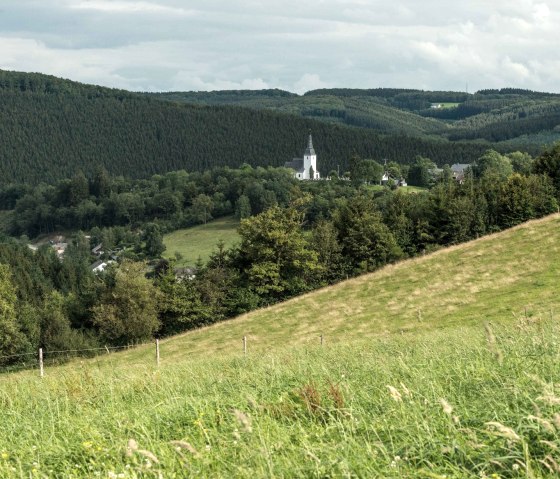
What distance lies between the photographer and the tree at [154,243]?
141375mm

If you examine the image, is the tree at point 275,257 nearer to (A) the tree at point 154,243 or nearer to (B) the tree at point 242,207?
(A) the tree at point 154,243

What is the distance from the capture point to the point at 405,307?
3481 cm

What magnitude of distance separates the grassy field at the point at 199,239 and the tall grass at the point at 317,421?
11318 centimetres

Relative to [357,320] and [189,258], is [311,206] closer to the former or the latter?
[189,258]

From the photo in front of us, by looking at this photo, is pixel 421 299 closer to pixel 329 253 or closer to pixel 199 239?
pixel 329 253

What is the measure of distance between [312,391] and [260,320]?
3165 centimetres

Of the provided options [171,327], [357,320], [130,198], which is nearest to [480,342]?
[357,320]

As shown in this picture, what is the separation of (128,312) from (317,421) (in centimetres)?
4538

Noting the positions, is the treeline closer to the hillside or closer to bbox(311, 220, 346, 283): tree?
bbox(311, 220, 346, 283): tree

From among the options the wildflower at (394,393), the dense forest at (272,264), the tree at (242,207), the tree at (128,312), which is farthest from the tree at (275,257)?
the tree at (242,207)

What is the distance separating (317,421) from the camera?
7234mm

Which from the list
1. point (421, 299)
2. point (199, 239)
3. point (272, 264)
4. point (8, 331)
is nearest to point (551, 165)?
point (272, 264)

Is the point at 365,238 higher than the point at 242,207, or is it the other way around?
the point at 365,238

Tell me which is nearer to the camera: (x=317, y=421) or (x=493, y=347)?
(x=317, y=421)
